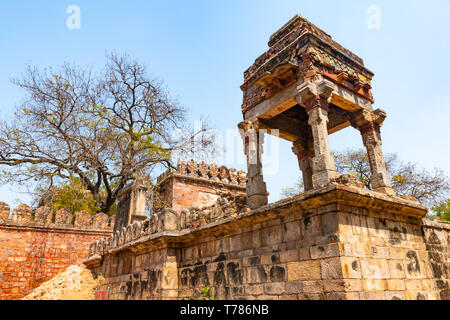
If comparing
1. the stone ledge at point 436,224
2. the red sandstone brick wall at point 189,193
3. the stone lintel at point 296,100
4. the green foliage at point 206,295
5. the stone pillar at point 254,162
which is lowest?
the green foliage at point 206,295

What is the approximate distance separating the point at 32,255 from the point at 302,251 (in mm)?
12317

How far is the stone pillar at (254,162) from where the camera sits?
576 cm

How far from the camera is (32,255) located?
12578mm

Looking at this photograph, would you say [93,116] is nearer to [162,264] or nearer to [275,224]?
[162,264]

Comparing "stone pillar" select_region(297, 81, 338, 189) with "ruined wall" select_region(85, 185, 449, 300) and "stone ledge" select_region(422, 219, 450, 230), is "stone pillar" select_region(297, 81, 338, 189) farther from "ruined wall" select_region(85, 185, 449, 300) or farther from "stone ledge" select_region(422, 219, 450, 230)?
"stone ledge" select_region(422, 219, 450, 230)

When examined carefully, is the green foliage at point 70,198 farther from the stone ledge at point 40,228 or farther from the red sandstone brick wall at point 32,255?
the red sandstone brick wall at point 32,255

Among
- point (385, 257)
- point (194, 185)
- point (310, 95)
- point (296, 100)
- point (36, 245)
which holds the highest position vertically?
point (194, 185)

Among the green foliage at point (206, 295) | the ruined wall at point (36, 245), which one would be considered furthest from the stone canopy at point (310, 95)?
the ruined wall at point (36, 245)

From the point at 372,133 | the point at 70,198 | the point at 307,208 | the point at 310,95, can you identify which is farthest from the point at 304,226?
the point at 70,198

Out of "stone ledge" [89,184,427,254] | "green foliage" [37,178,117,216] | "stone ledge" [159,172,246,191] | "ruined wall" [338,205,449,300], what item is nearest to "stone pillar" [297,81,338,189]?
"stone ledge" [89,184,427,254]

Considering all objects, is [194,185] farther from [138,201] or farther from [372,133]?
[372,133]

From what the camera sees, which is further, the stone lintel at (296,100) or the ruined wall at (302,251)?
the stone lintel at (296,100)

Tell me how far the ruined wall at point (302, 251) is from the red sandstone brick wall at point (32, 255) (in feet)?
24.9
